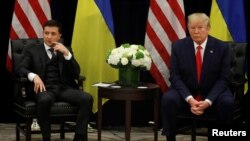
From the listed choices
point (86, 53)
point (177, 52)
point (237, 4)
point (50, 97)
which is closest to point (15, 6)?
point (86, 53)

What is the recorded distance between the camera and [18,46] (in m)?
5.52

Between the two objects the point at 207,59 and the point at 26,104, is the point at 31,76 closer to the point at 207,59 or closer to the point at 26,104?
the point at 26,104

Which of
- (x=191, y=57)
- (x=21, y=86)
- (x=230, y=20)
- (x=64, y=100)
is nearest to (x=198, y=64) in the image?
(x=191, y=57)

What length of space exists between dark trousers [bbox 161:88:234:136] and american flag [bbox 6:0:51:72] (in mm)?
1843

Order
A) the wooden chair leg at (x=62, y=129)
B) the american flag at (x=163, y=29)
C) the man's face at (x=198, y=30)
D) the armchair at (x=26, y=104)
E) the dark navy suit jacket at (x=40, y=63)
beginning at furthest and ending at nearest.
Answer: the american flag at (x=163, y=29) < the wooden chair leg at (x=62, y=129) < the dark navy suit jacket at (x=40, y=63) < the armchair at (x=26, y=104) < the man's face at (x=198, y=30)

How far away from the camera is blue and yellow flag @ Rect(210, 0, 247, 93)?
570 cm

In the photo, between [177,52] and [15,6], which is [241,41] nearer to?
[177,52]

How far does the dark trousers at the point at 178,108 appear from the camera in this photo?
Answer: 4.72m

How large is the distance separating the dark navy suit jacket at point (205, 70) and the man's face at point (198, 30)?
0.09 metres

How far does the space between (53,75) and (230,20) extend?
1986mm

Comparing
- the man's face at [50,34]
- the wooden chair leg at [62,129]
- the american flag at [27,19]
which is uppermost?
the american flag at [27,19]

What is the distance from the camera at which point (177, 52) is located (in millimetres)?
4984

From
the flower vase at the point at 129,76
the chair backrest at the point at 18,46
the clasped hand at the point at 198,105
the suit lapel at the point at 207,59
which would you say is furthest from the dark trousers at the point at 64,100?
the suit lapel at the point at 207,59

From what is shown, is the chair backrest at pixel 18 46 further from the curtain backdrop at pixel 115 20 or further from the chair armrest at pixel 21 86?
the curtain backdrop at pixel 115 20
